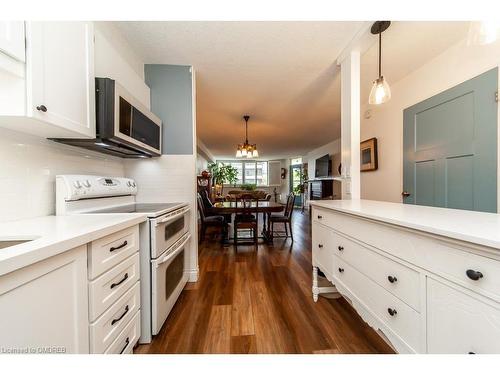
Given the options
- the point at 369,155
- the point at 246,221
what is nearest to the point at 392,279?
the point at 369,155

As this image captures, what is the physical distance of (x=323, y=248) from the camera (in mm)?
1656

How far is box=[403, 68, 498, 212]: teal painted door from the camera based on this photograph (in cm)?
165

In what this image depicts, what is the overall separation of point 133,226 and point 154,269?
1.14 ft

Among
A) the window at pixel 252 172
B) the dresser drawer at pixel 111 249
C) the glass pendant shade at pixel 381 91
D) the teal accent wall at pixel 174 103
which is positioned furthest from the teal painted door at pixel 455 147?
the window at pixel 252 172

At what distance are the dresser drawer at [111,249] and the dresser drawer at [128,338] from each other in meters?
0.39

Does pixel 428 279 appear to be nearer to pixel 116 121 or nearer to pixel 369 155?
pixel 116 121

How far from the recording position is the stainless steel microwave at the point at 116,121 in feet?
4.48

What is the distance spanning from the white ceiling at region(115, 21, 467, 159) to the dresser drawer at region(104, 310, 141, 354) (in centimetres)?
216

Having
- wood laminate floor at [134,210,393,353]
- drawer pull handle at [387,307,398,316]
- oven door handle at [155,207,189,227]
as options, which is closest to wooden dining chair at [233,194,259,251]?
wood laminate floor at [134,210,393,353]

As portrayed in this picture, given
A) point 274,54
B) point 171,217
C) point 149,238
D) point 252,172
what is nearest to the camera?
point 149,238

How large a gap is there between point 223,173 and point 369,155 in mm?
6607

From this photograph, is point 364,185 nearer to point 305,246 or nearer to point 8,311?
point 305,246

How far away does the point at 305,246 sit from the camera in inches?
139
